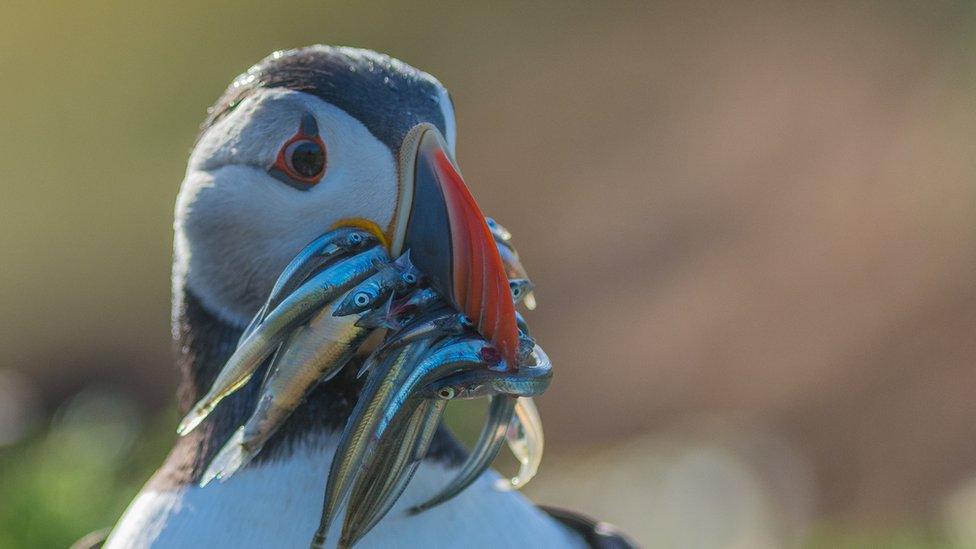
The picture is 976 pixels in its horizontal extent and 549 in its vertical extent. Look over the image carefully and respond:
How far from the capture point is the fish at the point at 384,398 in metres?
1.80

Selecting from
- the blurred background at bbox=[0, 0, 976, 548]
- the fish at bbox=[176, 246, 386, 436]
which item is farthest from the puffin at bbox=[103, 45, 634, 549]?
the blurred background at bbox=[0, 0, 976, 548]

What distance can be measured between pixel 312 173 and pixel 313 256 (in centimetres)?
20

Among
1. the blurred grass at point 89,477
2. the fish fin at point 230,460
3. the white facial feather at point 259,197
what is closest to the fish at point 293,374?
the fish fin at point 230,460

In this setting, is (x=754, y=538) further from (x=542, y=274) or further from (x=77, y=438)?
(x=77, y=438)

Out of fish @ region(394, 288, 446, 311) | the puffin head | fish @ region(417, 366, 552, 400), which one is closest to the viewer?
fish @ region(417, 366, 552, 400)

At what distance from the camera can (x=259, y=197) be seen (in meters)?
2.14

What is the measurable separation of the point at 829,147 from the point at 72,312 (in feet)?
18.2

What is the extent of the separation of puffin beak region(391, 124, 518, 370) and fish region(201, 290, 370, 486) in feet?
0.51

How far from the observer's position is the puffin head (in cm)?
200

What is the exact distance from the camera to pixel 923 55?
27.3ft

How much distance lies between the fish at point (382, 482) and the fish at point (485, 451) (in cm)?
20

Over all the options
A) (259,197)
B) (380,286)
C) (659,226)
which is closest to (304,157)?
(259,197)

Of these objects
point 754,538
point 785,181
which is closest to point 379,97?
point 754,538

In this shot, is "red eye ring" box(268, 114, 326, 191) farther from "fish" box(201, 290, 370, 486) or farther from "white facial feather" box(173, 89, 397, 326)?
"fish" box(201, 290, 370, 486)
